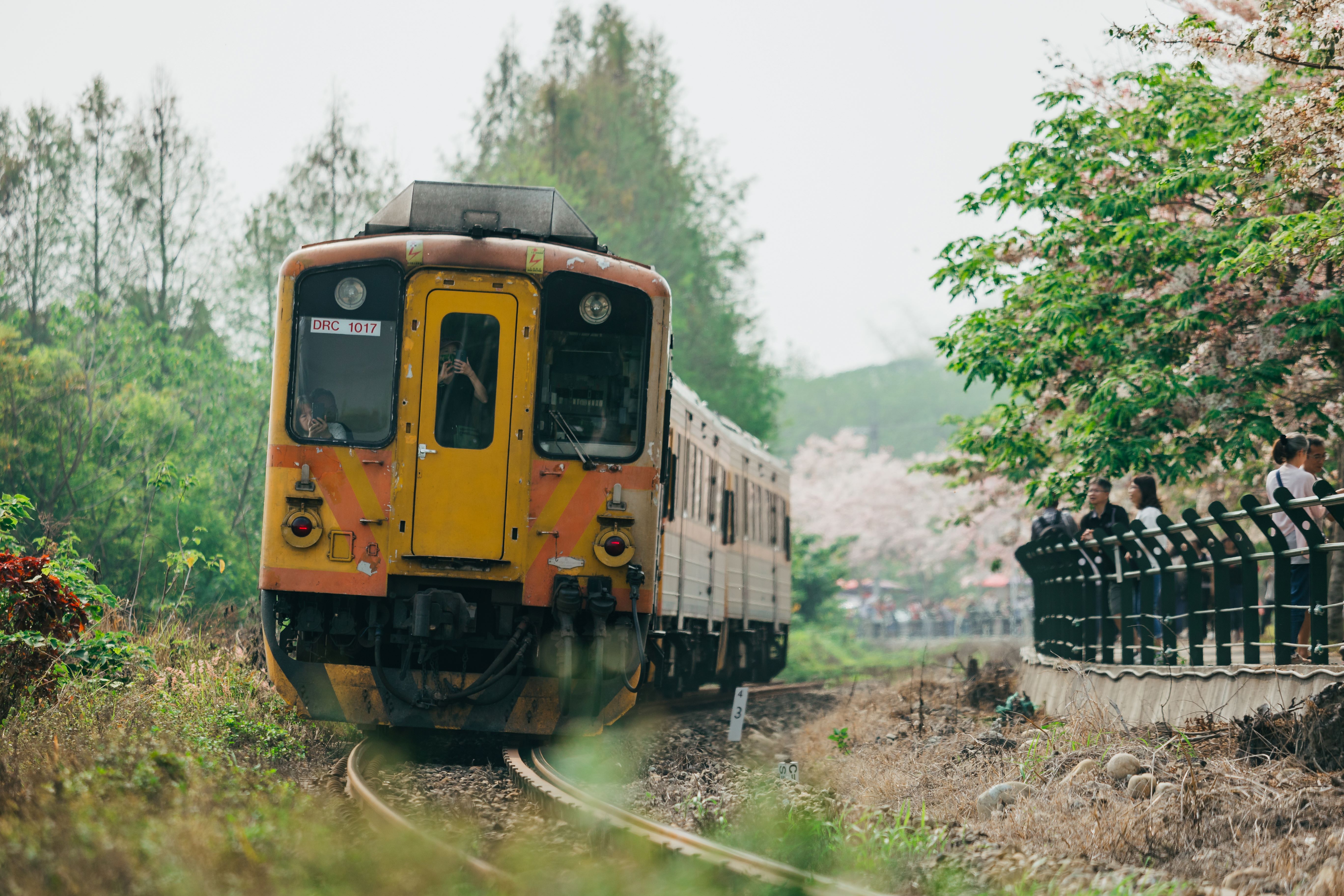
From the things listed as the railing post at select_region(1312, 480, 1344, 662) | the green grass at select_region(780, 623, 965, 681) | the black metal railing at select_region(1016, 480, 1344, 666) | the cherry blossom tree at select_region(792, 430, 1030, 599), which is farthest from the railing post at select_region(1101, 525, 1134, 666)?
the cherry blossom tree at select_region(792, 430, 1030, 599)

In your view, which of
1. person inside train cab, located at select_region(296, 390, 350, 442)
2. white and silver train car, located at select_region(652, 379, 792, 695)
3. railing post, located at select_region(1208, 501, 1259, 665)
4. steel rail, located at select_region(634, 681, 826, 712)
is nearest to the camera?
railing post, located at select_region(1208, 501, 1259, 665)

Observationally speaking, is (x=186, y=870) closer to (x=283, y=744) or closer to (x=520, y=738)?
(x=283, y=744)

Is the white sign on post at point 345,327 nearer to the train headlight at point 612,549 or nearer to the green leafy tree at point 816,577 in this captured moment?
the train headlight at point 612,549

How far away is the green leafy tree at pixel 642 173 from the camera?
29.2 m

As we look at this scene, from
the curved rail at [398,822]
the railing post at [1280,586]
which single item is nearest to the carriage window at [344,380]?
the curved rail at [398,822]

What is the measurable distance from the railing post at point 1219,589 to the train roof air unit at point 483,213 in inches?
164

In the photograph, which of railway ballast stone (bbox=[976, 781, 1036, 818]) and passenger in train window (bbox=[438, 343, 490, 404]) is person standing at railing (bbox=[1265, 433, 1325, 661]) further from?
passenger in train window (bbox=[438, 343, 490, 404])

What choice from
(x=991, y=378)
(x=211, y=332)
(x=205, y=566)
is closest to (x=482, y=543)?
(x=991, y=378)

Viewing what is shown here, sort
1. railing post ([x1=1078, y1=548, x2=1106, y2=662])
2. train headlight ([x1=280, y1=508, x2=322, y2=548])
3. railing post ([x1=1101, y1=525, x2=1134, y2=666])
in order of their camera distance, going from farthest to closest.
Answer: railing post ([x1=1078, y1=548, x2=1106, y2=662]), railing post ([x1=1101, y1=525, x2=1134, y2=666]), train headlight ([x1=280, y1=508, x2=322, y2=548])

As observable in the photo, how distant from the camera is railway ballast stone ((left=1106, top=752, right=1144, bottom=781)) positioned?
21.5ft

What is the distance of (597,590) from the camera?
8156 mm

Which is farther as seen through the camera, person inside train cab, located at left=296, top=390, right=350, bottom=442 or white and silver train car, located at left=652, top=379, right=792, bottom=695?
white and silver train car, located at left=652, top=379, right=792, bottom=695

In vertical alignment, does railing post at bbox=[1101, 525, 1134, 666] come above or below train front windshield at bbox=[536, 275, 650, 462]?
below

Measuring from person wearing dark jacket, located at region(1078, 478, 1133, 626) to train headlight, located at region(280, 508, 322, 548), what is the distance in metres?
5.59
